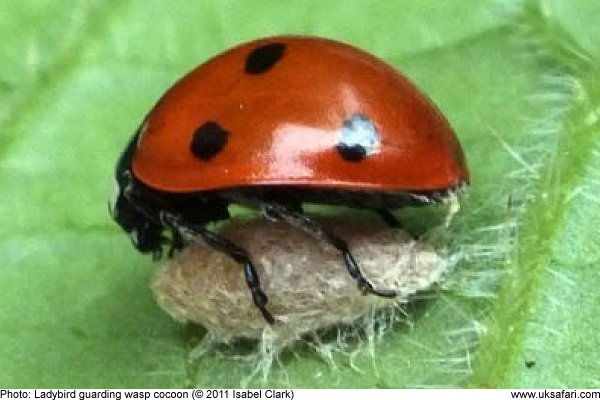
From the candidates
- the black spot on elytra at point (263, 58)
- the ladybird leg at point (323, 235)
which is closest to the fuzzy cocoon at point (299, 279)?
the ladybird leg at point (323, 235)

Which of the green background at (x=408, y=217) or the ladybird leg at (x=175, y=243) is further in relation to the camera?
the ladybird leg at (x=175, y=243)

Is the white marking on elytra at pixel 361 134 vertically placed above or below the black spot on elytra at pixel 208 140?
above

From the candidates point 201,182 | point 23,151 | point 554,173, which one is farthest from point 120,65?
point 554,173

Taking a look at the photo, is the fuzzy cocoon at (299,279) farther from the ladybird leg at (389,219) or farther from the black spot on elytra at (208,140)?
the black spot on elytra at (208,140)

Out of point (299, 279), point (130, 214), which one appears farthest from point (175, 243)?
point (299, 279)

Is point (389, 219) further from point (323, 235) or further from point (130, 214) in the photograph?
point (130, 214)
